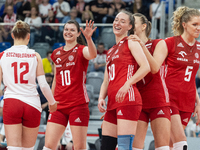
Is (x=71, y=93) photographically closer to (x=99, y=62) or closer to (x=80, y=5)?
(x=99, y=62)

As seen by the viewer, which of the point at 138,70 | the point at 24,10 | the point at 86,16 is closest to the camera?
the point at 138,70

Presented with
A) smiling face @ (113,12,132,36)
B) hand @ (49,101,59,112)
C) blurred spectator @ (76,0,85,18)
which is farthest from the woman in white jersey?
blurred spectator @ (76,0,85,18)

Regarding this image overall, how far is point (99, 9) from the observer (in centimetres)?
1065

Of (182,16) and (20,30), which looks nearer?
(20,30)

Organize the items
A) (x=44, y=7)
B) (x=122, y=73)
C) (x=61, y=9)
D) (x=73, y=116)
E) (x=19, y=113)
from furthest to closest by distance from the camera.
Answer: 1. (x=44, y=7)
2. (x=61, y=9)
3. (x=73, y=116)
4. (x=19, y=113)
5. (x=122, y=73)

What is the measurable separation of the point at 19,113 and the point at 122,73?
1287mm

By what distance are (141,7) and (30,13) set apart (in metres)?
3.81

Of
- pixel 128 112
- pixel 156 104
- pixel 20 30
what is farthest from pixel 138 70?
pixel 20 30

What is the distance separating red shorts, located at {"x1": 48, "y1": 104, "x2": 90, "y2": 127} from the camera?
13.7 feet

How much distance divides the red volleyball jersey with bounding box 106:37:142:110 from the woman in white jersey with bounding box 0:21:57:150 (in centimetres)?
92

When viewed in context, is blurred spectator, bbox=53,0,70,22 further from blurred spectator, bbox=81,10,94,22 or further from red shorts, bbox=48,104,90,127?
red shorts, bbox=48,104,90,127

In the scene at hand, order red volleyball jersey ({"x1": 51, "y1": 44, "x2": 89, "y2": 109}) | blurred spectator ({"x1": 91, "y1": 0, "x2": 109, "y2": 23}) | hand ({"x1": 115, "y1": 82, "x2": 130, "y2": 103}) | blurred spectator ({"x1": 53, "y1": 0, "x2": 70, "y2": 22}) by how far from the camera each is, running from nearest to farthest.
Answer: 1. hand ({"x1": 115, "y1": 82, "x2": 130, "y2": 103})
2. red volleyball jersey ({"x1": 51, "y1": 44, "x2": 89, "y2": 109})
3. blurred spectator ({"x1": 91, "y1": 0, "x2": 109, "y2": 23})
4. blurred spectator ({"x1": 53, "y1": 0, "x2": 70, "y2": 22})

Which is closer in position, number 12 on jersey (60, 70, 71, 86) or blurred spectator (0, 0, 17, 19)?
number 12 on jersey (60, 70, 71, 86)

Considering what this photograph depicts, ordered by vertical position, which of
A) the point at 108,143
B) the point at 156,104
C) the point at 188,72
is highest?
the point at 188,72
